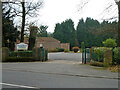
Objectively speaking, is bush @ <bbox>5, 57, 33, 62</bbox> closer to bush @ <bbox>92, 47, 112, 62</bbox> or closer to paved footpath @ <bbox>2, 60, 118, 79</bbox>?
paved footpath @ <bbox>2, 60, 118, 79</bbox>

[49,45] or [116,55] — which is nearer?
[116,55]

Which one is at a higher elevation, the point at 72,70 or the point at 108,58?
the point at 108,58

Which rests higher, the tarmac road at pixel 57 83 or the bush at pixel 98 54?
the bush at pixel 98 54

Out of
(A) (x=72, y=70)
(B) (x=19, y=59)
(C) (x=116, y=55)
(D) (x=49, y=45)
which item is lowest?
(A) (x=72, y=70)

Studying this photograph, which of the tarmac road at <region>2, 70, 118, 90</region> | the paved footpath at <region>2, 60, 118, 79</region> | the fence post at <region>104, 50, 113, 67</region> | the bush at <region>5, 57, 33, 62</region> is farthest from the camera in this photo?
the bush at <region>5, 57, 33, 62</region>

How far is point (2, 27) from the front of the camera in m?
28.8

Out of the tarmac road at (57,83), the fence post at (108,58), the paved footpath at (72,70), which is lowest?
the paved footpath at (72,70)

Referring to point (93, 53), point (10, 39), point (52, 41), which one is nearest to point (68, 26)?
point (52, 41)

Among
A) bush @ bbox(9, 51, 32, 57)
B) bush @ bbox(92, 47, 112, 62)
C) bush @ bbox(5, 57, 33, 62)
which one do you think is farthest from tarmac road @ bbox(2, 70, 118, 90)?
bush @ bbox(9, 51, 32, 57)

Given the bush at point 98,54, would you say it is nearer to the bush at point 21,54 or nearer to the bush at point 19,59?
the bush at point 19,59

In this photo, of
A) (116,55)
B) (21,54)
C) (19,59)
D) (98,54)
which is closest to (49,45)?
(21,54)

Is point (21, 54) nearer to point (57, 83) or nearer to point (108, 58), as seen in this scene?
point (108, 58)

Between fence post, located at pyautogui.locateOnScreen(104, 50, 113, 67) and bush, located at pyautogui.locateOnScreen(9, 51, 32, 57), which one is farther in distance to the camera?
bush, located at pyautogui.locateOnScreen(9, 51, 32, 57)

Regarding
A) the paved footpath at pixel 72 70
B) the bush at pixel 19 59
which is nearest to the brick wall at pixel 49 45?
the bush at pixel 19 59
